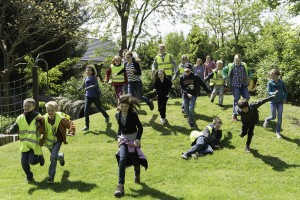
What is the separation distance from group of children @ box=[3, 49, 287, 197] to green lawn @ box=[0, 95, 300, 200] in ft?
1.05

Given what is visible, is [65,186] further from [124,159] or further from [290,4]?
[290,4]

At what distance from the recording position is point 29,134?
725 centimetres

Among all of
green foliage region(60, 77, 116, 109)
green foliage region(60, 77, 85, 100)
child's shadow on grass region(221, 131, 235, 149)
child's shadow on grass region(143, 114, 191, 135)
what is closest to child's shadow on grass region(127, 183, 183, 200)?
child's shadow on grass region(221, 131, 235, 149)

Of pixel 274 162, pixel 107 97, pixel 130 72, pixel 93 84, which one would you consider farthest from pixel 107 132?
pixel 107 97

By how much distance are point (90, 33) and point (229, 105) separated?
12.0m

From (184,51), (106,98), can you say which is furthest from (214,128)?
(184,51)

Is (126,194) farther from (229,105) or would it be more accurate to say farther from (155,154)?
(229,105)

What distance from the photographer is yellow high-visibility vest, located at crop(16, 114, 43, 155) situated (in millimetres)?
7215

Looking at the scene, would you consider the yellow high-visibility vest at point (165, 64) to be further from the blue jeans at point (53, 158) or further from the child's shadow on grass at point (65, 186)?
the child's shadow on grass at point (65, 186)

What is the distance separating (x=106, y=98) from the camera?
19344mm

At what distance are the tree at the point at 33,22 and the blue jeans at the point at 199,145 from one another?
414 inches

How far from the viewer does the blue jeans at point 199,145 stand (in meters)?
8.70

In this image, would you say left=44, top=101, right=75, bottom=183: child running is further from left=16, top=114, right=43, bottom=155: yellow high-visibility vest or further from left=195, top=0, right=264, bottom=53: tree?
left=195, top=0, right=264, bottom=53: tree

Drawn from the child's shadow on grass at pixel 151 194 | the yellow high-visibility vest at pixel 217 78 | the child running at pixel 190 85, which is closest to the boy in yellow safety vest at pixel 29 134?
the child's shadow on grass at pixel 151 194
